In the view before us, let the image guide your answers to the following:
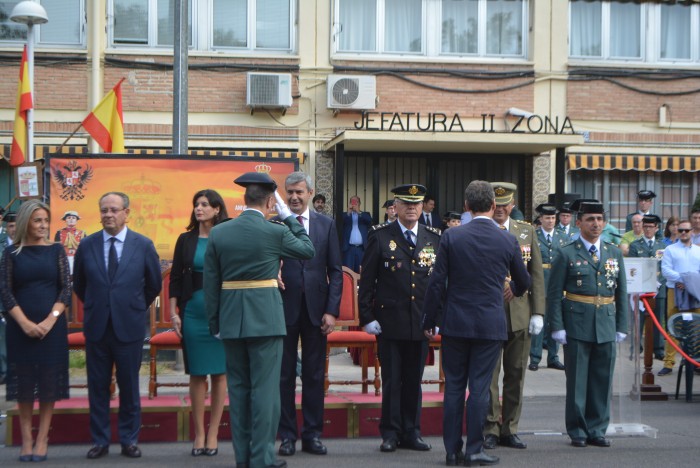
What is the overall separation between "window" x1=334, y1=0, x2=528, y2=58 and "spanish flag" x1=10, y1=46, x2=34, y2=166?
5.92 m

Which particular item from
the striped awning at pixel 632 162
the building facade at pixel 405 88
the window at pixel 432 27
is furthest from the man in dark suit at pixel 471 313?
the striped awning at pixel 632 162

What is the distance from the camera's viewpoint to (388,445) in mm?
8297

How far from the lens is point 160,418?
28.6 ft

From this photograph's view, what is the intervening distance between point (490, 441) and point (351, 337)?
2134 millimetres

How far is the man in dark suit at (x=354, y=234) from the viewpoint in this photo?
17.8 m

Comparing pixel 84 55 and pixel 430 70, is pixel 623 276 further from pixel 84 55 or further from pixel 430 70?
pixel 84 55

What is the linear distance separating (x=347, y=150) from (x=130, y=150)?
384 centimetres

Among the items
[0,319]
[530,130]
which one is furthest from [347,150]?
[0,319]

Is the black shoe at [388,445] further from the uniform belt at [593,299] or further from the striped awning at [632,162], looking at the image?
the striped awning at [632,162]

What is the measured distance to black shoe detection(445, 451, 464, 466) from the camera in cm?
778

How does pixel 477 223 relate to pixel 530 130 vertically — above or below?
below

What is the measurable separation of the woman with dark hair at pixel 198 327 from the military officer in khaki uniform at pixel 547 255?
6.08 meters

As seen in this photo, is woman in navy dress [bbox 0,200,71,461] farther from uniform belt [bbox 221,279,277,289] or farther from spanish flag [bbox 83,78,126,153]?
spanish flag [bbox 83,78,126,153]

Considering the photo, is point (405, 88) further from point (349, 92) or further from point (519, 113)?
point (519, 113)
